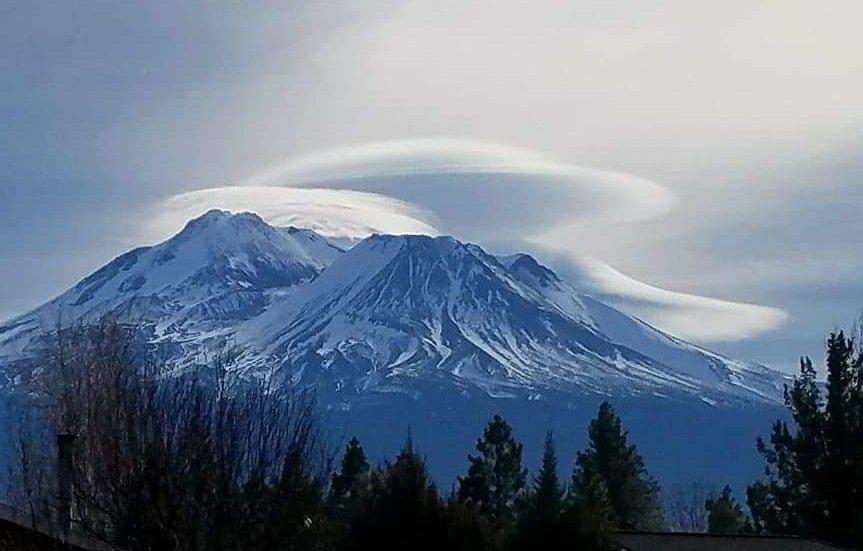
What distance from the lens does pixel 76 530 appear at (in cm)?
2294

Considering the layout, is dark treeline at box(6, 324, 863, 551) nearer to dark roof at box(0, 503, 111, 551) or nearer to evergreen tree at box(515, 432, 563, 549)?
evergreen tree at box(515, 432, 563, 549)

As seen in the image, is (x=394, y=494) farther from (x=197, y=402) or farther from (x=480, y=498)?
(x=480, y=498)

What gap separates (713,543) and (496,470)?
16.0m

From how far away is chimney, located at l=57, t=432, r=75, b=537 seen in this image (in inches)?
878

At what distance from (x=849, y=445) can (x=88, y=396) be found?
845 inches

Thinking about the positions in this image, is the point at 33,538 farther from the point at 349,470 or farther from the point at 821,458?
the point at 821,458

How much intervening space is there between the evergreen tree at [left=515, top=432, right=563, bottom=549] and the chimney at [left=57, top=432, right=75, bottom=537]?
25.6 feet

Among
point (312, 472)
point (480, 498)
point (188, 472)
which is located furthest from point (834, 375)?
point (188, 472)

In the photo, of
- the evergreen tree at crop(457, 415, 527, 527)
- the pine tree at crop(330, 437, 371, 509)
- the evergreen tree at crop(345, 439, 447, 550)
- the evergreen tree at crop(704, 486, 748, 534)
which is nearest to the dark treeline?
the evergreen tree at crop(345, 439, 447, 550)

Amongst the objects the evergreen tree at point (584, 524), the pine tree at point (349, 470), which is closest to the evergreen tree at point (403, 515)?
the evergreen tree at point (584, 524)

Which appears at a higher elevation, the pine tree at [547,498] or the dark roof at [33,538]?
the pine tree at [547,498]

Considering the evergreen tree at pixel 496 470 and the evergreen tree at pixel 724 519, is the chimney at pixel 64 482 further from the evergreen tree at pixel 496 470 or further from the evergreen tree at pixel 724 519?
the evergreen tree at pixel 724 519

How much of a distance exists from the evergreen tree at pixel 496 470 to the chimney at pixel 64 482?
24.1m

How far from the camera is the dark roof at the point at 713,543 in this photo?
3225 centimetres
